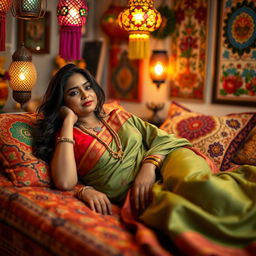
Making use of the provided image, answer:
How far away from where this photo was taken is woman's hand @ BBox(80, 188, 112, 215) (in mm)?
1801

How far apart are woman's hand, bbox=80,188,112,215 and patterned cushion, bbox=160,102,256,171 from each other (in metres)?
1.15

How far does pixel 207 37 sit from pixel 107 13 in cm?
125

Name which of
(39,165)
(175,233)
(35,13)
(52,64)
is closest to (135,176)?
(39,165)

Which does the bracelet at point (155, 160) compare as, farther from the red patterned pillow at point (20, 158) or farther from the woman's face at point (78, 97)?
the red patterned pillow at point (20, 158)

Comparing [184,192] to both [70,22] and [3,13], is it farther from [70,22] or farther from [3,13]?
[3,13]

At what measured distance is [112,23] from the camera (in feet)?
14.2

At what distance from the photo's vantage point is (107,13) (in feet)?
14.3

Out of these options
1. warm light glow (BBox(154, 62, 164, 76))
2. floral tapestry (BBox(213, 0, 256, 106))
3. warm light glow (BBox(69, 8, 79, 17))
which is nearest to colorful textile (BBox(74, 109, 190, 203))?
warm light glow (BBox(69, 8, 79, 17))

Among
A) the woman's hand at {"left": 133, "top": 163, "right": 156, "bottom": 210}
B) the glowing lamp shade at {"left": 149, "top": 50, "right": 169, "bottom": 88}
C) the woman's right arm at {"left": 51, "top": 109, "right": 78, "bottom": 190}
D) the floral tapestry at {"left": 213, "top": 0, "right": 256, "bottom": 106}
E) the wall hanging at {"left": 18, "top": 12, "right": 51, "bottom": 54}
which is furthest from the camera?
the wall hanging at {"left": 18, "top": 12, "right": 51, "bottom": 54}

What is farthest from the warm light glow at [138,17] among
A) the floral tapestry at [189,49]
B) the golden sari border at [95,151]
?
the floral tapestry at [189,49]

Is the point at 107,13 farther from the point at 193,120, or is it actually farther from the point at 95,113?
the point at 95,113

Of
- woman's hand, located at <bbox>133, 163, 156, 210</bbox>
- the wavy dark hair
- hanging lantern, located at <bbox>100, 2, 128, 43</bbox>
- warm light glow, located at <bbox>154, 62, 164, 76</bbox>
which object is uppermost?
hanging lantern, located at <bbox>100, 2, 128, 43</bbox>

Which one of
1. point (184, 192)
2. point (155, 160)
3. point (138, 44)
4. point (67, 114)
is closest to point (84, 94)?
point (67, 114)

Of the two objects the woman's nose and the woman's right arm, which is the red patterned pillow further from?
the woman's nose
